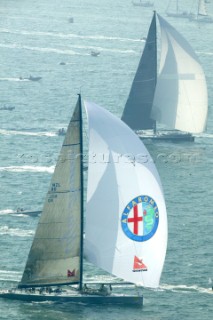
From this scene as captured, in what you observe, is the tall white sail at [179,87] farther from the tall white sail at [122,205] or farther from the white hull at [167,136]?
the tall white sail at [122,205]

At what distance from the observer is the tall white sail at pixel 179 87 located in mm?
174875

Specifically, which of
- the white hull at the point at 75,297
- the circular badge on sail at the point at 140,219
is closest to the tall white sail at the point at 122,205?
the circular badge on sail at the point at 140,219

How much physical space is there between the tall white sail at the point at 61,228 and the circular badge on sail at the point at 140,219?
396 centimetres

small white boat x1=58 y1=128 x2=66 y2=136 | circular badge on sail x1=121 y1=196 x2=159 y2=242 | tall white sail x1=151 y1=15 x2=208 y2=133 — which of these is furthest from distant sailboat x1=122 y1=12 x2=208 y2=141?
circular badge on sail x1=121 y1=196 x2=159 y2=242

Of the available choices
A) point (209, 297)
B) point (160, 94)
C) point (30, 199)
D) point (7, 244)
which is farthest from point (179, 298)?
point (160, 94)

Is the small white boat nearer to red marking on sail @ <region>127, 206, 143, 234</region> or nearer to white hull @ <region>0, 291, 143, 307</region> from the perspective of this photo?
white hull @ <region>0, 291, 143, 307</region>

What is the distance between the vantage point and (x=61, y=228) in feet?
360

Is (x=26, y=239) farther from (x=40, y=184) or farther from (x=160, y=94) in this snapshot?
(x=160, y=94)

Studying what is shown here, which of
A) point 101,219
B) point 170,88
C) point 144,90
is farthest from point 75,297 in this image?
point 170,88

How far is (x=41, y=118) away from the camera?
653ft

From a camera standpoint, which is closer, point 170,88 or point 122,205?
point 122,205

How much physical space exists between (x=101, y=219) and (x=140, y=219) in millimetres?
3148

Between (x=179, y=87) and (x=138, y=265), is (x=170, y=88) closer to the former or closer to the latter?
(x=179, y=87)

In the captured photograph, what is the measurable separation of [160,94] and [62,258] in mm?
68966
